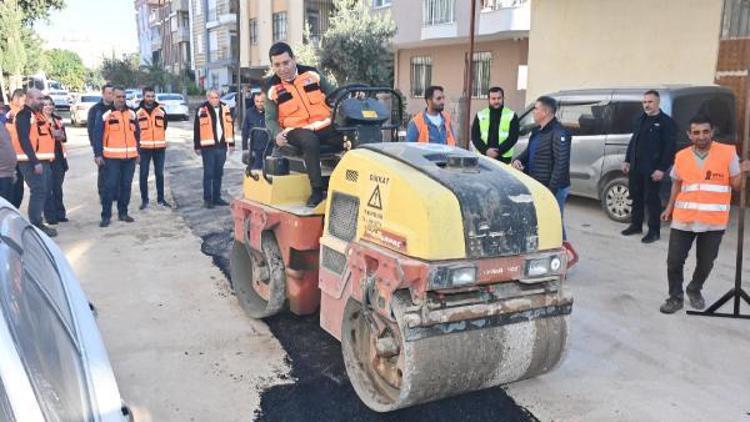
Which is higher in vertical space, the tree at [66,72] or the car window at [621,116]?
the tree at [66,72]

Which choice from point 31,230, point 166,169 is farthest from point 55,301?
point 166,169

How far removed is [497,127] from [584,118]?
8.05 feet

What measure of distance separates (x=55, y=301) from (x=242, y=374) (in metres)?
1.76

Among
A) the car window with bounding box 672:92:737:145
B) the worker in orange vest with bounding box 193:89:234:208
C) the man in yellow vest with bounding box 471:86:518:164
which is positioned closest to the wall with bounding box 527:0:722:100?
the car window with bounding box 672:92:737:145

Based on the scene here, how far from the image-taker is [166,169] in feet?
44.9

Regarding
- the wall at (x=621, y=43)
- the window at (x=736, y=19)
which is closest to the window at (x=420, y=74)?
the wall at (x=621, y=43)

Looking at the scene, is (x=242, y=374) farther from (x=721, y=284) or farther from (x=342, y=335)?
(x=721, y=284)

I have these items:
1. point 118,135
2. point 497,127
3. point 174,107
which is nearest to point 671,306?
point 497,127

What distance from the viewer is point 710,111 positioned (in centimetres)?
821

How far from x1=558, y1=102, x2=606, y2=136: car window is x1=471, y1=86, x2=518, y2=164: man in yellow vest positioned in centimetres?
222

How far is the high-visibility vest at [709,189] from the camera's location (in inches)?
196

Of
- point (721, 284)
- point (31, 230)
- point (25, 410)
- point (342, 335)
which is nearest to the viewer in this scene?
point (25, 410)

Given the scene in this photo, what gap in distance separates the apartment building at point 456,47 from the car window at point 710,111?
6736 millimetres

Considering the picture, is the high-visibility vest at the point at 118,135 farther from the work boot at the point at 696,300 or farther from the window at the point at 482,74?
the window at the point at 482,74
